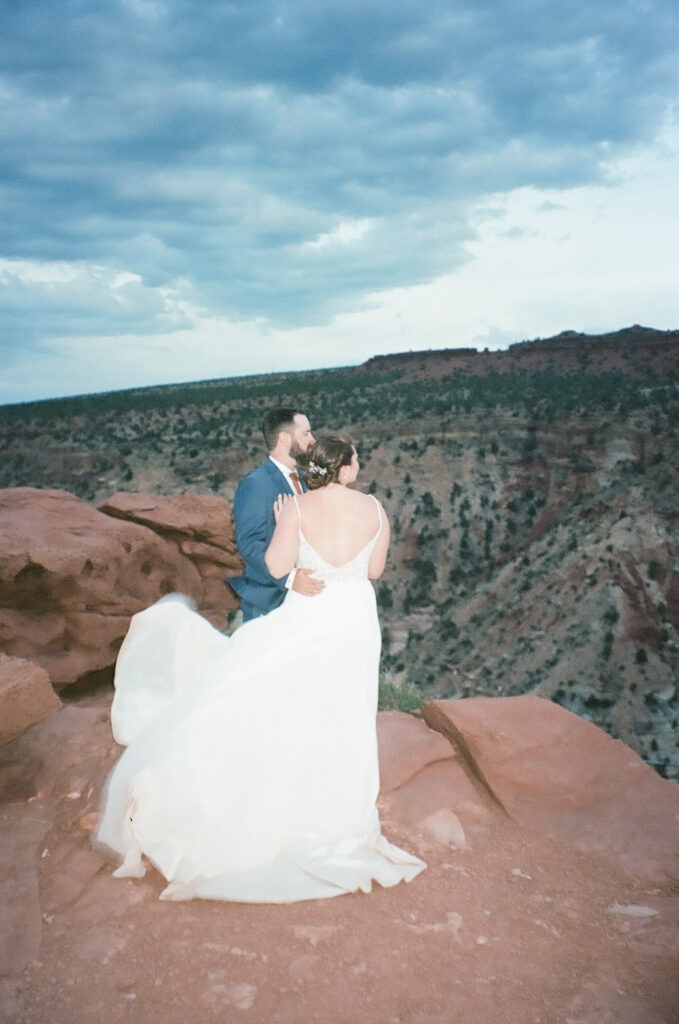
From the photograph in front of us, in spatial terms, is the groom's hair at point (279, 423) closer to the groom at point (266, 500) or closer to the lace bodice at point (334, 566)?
the groom at point (266, 500)

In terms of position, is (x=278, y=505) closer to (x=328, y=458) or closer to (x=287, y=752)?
(x=328, y=458)

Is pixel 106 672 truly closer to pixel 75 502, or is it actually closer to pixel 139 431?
pixel 75 502

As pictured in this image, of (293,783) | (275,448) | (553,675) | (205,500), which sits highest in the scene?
(275,448)

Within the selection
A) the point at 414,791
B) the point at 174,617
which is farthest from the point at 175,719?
the point at 414,791

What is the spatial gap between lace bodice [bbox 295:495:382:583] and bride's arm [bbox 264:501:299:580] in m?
0.05

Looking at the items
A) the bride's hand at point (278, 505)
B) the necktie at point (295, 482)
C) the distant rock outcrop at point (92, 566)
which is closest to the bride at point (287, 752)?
the bride's hand at point (278, 505)

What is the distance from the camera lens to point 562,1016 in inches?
101

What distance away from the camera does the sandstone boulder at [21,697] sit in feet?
14.2

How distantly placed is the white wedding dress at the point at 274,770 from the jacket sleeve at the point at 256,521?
2.57 feet

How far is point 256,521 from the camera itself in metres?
4.43

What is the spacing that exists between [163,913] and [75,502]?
15.6ft

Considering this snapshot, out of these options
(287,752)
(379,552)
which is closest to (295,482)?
(379,552)

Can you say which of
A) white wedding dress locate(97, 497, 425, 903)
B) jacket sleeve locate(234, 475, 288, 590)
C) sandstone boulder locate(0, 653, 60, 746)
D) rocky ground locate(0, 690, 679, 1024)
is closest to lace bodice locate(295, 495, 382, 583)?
white wedding dress locate(97, 497, 425, 903)

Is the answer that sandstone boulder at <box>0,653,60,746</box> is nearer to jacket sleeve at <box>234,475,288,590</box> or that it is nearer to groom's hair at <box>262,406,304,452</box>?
jacket sleeve at <box>234,475,288,590</box>
